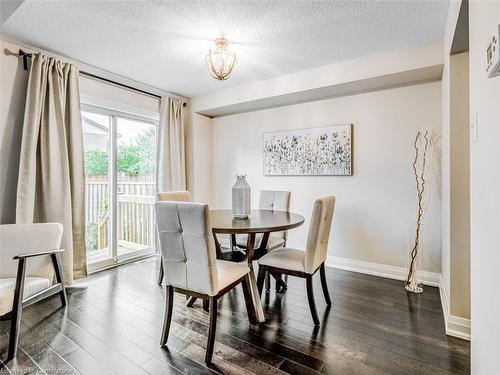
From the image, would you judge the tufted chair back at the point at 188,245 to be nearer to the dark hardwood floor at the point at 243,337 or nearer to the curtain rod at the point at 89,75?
the dark hardwood floor at the point at 243,337

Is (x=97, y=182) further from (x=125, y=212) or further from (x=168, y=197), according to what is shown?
(x=168, y=197)

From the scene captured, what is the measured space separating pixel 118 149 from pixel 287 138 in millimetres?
2312

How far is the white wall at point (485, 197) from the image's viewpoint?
89cm

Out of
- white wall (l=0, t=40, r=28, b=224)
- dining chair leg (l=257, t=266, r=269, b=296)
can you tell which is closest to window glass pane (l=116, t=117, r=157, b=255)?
white wall (l=0, t=40, r=28, b=224)

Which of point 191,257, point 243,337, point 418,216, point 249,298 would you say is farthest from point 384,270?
point 191,257

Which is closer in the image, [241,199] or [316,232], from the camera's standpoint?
[316,232]

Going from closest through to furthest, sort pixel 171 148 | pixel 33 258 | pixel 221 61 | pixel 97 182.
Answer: pixel 33 258
pixel 221 61
pixel 97 182
pixel 171 148

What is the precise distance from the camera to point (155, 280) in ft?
10.00

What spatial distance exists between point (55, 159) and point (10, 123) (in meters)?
0.49

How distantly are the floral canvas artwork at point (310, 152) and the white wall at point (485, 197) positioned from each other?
215 centimetres

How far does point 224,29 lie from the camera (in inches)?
93.1

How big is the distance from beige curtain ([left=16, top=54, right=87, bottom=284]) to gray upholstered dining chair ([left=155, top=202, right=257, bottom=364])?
167cm

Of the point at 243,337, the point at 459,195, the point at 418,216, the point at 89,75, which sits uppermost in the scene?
the point at 89,75

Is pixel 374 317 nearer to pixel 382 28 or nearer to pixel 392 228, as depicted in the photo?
pixel 392 228
